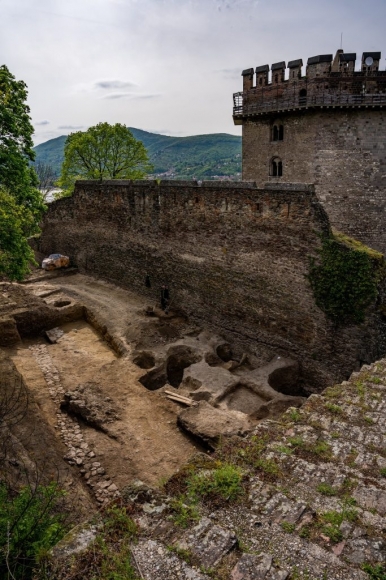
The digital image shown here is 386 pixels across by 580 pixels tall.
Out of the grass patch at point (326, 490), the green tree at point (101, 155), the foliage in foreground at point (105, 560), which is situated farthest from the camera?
the green tree at point (101, 155)

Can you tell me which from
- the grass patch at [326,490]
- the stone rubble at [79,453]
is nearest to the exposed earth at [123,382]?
the stone rubble at [79,453]

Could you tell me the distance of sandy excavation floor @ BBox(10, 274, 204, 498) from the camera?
9023mm

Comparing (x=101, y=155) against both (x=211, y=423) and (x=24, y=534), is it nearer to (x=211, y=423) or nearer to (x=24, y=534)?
(x=211, y=423)

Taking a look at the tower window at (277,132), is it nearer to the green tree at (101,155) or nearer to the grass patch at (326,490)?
the green tree at (101,155)

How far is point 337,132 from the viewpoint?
71.1ft

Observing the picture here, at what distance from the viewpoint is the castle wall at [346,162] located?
21328mm

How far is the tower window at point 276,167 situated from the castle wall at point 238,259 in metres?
10.7

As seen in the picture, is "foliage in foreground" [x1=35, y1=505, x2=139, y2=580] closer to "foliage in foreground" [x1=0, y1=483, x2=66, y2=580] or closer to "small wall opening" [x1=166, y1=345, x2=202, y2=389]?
"foliage in foreground" [x1=0, y1=483, x2=66, y2=580]

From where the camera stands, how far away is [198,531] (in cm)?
380

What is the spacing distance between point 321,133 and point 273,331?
1331cm

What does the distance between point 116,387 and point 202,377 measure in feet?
7.98

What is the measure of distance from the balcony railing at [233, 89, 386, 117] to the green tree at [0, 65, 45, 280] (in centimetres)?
1480

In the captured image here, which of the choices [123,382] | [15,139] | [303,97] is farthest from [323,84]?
[123,382]

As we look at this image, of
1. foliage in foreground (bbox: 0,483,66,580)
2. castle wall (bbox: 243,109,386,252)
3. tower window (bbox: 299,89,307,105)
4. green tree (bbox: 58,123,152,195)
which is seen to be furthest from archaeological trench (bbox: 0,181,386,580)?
green tree (bbox: 58,123,152,195)
